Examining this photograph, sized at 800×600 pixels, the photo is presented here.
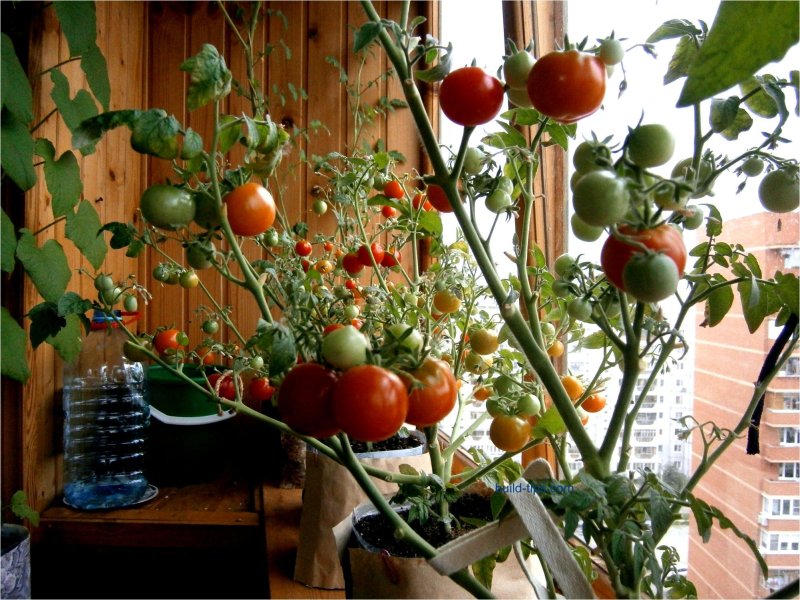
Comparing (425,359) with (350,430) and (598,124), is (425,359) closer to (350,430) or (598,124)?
(350,430)

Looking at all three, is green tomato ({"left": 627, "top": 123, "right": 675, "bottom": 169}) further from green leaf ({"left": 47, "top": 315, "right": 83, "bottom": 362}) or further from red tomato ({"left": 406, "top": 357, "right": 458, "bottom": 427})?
green leaf ({"left": 47, "top": 315, "right": 83, "bottom": 362})

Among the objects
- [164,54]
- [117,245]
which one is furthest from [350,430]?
[164,54]

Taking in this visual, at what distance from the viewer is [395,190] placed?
2.54ft

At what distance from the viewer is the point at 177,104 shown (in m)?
1.75

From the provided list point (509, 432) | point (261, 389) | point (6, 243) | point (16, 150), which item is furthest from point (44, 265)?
point (509, 432)

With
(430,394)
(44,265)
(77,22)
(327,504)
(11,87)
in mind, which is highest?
(77,22)

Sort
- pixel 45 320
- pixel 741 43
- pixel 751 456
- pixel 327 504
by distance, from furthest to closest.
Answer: pixel 327 504, pixel 45 320, pixel 751 456, pixel 741 43

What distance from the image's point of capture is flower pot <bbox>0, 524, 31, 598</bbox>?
854 millimetres

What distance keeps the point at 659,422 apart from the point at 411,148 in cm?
134

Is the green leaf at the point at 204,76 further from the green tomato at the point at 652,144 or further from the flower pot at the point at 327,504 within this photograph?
the flower pot at the point at 327,504

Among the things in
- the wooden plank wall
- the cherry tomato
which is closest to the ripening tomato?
the cherry tomato

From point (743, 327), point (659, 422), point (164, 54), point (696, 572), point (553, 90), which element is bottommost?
point (696, 572)

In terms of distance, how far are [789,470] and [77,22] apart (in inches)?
46.1

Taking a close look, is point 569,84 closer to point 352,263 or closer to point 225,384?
point 352,263
